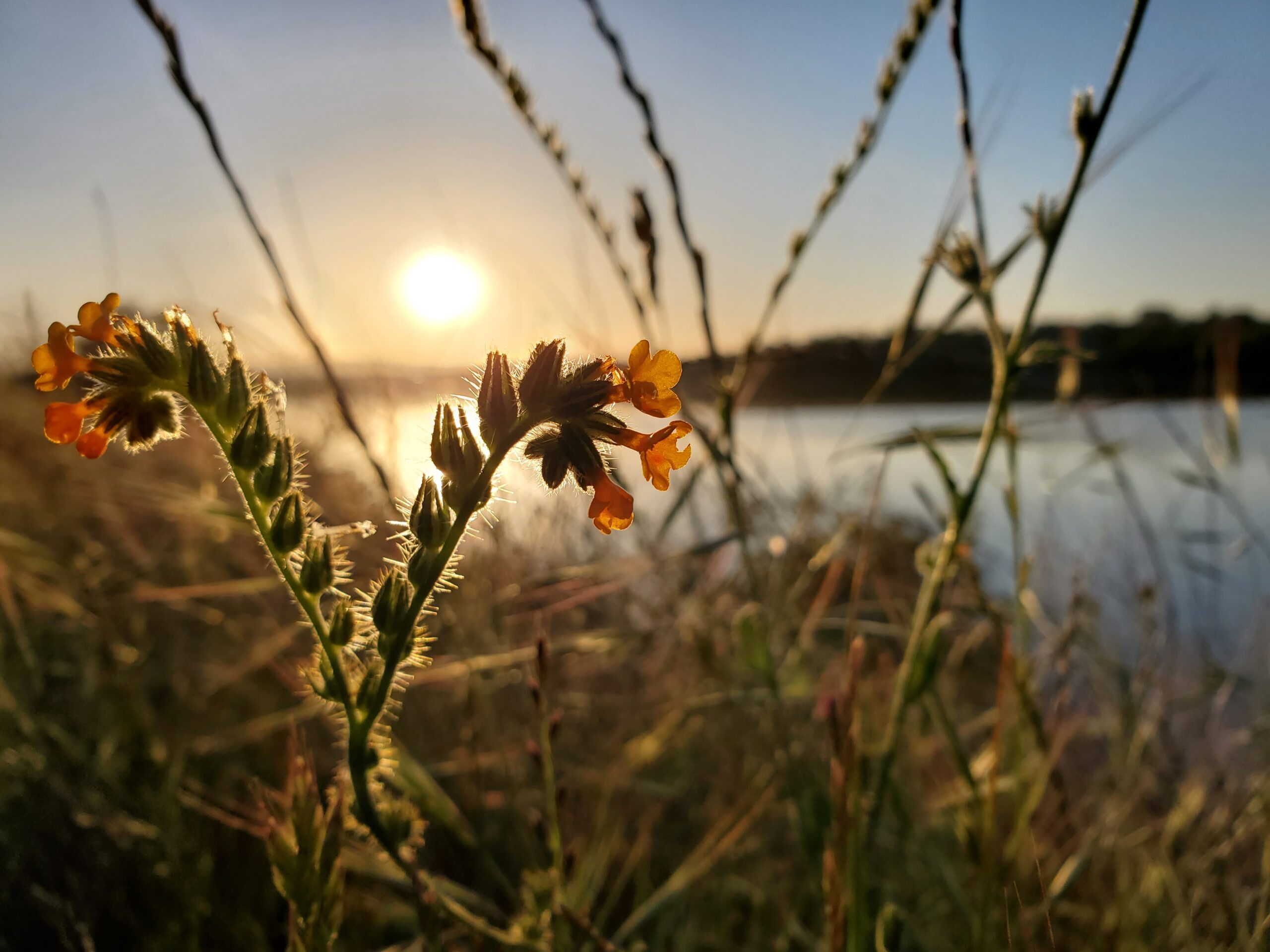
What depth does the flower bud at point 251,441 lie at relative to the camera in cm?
90

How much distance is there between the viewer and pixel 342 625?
92 cm

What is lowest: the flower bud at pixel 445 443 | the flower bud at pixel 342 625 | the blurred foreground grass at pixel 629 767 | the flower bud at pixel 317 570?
the blurred foreground grass at pixel 629 767

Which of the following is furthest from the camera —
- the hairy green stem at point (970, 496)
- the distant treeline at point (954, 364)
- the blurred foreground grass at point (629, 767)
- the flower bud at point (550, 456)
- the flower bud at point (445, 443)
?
the distant treeline at point (954, 364)

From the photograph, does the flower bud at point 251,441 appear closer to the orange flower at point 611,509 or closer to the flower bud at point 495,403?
the flower bud at point 495,403

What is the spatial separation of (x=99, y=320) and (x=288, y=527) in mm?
323

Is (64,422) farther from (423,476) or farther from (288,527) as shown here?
(423,476)

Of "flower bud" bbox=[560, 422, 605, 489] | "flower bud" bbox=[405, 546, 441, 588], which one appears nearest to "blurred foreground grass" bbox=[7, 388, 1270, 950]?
"flower bud" bbox=[405, 546, 441, 588]

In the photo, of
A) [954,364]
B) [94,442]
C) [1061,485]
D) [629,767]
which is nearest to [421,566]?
[94,442]

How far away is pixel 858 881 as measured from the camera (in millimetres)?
1194

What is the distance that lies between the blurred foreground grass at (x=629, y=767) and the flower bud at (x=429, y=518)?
0.35 meters

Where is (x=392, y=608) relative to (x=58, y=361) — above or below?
below

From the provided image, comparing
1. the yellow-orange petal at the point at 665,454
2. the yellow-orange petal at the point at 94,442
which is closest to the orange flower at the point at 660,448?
the yellow-orange petal at the point at 665,454

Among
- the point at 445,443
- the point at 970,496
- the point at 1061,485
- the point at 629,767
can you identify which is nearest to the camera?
the point at 445,443

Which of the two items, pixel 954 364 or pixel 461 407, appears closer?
pixel 461 407
